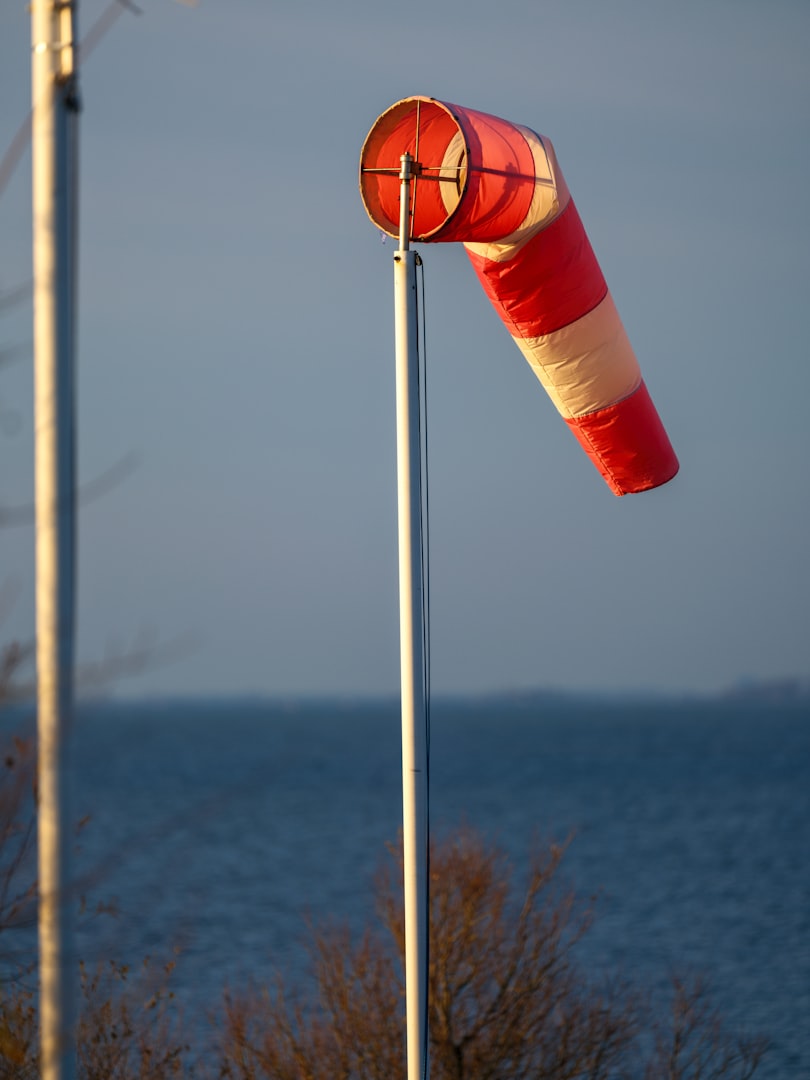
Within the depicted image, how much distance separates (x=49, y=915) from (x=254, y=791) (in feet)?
1.80

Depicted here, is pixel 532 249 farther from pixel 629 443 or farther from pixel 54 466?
pixel 54 466

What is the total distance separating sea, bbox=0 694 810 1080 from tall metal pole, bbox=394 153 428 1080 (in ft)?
2.38

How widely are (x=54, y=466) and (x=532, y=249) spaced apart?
284cm

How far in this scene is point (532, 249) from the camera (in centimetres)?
521

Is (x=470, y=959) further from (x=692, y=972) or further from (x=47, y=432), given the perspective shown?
(x=692, y=972)

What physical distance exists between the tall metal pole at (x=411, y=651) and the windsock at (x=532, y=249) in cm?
25

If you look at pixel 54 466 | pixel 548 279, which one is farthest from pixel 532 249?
pixel 54 466

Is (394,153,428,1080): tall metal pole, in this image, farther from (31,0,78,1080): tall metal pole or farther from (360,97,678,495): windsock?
(31,0,78,1080): tall metal pole

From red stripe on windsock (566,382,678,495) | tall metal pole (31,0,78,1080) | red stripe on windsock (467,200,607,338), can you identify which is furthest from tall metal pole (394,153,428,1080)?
tall metal pole (31,0,78,1080)

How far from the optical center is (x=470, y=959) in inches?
353

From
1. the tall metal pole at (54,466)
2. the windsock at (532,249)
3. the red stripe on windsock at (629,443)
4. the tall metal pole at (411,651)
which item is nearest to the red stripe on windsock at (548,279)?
the windsock at (532,249)

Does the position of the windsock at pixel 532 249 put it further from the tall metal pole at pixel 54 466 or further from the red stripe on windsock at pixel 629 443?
the tall metal pole at pixel 54 466

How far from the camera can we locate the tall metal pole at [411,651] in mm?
4652

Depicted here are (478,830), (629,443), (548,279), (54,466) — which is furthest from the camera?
(478,830)
